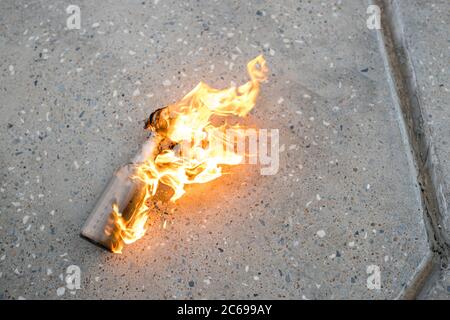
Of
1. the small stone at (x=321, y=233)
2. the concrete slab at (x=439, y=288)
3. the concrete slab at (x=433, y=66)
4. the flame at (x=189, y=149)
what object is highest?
the flame at (x=189, y=149)

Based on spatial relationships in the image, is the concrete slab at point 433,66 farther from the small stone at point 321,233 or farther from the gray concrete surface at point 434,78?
the small stone at point 321,233

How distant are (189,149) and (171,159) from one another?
9 cm

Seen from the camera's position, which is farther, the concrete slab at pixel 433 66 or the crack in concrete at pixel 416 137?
the concrete slab at pixel 433 66

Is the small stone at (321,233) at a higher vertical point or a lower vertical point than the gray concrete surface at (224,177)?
lower

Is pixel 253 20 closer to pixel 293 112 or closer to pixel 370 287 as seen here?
pixel 293 112

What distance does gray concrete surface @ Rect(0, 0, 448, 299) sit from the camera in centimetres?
225

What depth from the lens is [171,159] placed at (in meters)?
2.31

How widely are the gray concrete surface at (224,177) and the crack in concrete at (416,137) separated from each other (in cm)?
4

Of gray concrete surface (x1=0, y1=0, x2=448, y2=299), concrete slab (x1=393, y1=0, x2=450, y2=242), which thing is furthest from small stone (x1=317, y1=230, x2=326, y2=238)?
concrete slab (x1=393, y1=0, x2=450, y2=242)

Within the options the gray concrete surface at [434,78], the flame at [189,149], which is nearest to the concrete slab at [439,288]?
the gray concrete surface at [434,78]

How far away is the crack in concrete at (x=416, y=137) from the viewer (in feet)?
7.50

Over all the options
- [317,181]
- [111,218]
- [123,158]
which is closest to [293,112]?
[317,181]

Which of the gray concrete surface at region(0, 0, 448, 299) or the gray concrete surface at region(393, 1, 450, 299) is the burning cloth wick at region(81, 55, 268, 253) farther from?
the gray concrete surface at region(393, 1, 450, 299)

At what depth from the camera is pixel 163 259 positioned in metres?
2.27
